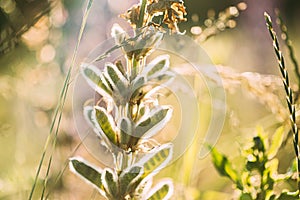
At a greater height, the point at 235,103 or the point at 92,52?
the point at 92,52

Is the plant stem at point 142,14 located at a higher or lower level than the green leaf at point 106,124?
higher

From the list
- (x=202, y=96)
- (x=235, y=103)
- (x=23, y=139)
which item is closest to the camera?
(x=23, y=139)

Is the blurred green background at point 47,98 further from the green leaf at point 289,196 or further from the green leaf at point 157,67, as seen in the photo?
the green leaf at point 157,67

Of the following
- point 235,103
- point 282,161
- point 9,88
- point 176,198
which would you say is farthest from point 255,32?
point 176,198

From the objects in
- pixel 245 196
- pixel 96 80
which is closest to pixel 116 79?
pixel 96 80

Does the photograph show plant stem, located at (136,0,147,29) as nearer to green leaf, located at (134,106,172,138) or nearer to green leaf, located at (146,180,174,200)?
green leaf, located at (134,106,172,138)

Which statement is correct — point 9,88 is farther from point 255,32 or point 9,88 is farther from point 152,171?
point 255,32

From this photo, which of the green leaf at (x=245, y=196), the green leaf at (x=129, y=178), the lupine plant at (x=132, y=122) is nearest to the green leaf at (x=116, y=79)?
the lupine plant at (x=132, y=122)

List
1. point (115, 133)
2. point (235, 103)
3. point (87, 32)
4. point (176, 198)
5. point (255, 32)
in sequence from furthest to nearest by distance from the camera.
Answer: point (255, 32) < point (235, 103) < point (87, 32) < point (176, 198) < point (115, 133)
